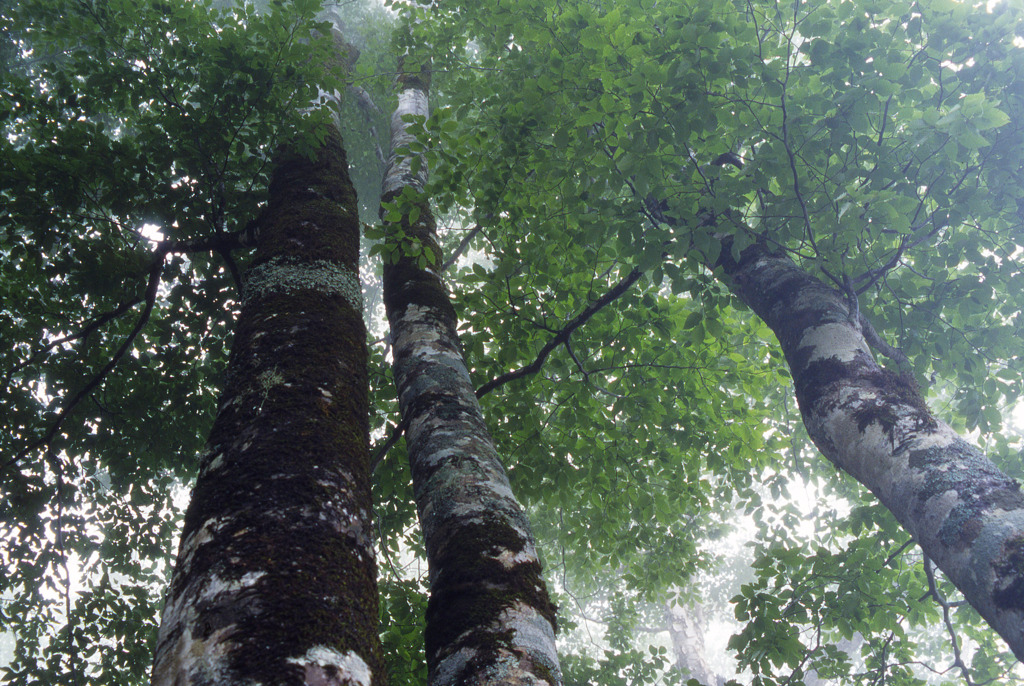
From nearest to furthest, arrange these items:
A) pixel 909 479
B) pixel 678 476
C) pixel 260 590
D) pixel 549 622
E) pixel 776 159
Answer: pixel 260 590
pixel 549 622
pixel 909 479
pixel 776 159
pixel 678 476

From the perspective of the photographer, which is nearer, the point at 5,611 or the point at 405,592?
the point at 405,592

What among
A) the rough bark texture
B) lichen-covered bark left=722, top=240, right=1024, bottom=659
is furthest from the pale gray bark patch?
the rough bark texture

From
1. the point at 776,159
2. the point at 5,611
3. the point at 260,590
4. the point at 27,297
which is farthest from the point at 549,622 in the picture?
the point at 5,611

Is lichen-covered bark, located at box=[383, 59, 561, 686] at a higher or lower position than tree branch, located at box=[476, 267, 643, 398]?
lower

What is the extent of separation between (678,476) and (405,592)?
2967 mm

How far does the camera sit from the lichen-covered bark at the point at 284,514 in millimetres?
1059

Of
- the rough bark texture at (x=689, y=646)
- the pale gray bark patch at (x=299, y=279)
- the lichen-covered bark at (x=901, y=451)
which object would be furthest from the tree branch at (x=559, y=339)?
the rough bark texture at (x=689, y=646)

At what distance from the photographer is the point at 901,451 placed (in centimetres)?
279

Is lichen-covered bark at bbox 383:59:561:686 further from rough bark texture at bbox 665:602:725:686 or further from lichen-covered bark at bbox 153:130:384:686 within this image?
rough bark texture at bbox 665:602:725:686

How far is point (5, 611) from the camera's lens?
209 inches

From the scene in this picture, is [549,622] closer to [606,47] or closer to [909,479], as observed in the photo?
[909,479]

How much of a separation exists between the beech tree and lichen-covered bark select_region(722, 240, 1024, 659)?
0.01 meters

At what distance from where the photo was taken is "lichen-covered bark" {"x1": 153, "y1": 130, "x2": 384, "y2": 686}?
1059mm

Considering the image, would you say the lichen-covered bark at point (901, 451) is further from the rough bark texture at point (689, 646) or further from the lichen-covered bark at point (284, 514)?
the rough bark texture at point (689, 646)
